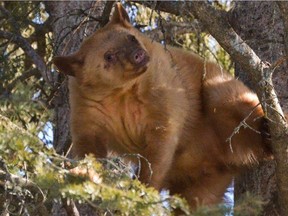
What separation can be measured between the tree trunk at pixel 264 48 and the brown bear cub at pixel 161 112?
0.16m

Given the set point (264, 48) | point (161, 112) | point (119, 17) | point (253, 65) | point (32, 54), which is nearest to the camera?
point (253, 65)

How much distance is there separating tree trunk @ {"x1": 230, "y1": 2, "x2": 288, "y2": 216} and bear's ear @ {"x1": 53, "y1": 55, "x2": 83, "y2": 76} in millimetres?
1471

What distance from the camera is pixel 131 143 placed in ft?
20.0

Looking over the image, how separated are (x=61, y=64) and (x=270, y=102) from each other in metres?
2.12

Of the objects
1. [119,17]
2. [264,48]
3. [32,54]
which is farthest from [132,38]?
[32,54]

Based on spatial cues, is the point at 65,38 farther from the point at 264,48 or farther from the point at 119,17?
the point at 264,48

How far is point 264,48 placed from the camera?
242 inches

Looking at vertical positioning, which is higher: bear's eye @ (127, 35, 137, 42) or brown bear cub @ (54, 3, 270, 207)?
bear's eye @ (127, 35, 137, 42)

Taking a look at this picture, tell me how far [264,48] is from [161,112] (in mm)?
1088

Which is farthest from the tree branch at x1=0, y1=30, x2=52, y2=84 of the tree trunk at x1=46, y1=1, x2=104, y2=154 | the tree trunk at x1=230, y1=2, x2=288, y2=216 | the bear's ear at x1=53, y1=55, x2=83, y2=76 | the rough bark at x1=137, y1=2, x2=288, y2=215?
the rough bark at x1=137, y1=2, x2=288, y2=215

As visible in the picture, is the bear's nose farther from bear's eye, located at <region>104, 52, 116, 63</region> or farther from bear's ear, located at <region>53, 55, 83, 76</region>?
bear's ear, located at <region>53, 55, 83, 76</region>

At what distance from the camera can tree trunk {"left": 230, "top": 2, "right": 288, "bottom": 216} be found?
18.6 feet

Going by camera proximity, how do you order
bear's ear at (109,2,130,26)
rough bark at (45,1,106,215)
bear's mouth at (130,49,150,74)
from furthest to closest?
rough bark at (45,1,106,215)
bear's ear at (109,2,130,26)
bear's mouth at (130,49,150,74)

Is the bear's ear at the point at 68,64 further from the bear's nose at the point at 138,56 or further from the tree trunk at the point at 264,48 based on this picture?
the tree trunk at the point at 264,48
